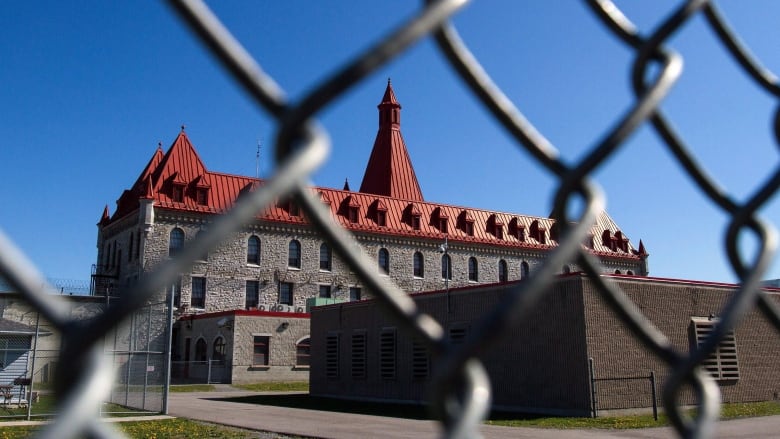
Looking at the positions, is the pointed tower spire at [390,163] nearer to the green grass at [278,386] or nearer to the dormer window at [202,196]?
the dormer window at [202,196]

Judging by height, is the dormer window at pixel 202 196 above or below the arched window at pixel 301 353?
above

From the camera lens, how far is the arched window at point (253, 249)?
4237 centimetres

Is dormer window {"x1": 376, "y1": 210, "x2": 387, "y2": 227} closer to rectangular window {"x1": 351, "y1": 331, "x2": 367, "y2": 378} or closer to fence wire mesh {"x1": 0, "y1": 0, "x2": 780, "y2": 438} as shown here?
rectangular window {"x1": 351, "y1": 331, "x2": 367, "y2": 378}

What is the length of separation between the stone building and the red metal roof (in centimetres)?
8

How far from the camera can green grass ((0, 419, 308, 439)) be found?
41.0 feet

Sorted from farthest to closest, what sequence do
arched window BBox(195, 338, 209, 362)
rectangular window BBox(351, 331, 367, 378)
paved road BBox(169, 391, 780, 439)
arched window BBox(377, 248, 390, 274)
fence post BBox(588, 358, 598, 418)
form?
arched window BBox(377, 248, 390, 274)
arched window BBox(195, 338, 209, 362)
rectangular window BBox(351, 331, 367, 378)
fence post BBox(588, 358, 598, 418)
paved road BBox(169, 391, 780, 439)

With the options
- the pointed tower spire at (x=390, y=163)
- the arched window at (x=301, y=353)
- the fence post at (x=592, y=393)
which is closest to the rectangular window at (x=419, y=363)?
the fence post at (x=592, y=393)

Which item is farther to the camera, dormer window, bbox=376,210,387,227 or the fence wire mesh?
dormer window, bbox=376,210,387,227

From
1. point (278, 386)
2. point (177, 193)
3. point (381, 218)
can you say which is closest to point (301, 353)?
point (278, 386)

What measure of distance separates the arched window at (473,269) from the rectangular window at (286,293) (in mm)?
13518

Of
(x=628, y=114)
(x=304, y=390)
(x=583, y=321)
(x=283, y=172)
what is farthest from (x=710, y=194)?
(x=304, y=390)

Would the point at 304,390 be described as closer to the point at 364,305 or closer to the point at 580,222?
the point at 364,305

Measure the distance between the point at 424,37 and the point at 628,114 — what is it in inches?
16.8

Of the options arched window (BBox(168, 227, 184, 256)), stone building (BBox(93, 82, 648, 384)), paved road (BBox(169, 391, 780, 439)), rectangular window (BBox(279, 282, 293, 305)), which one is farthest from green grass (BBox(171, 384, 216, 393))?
rectangular window (BBox(279, 282, 293, 305))
